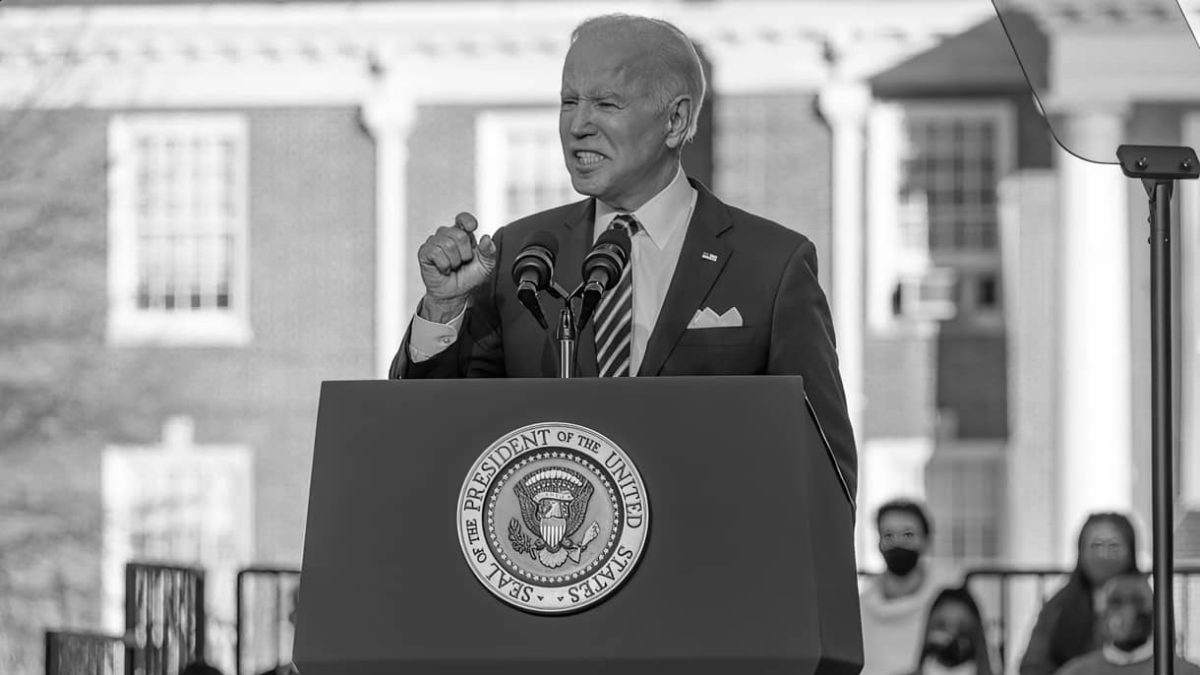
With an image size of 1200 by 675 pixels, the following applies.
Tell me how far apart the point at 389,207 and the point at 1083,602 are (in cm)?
1659

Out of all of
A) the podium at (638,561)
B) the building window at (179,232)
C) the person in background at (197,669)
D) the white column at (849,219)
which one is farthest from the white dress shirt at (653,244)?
the building window at (179,232)

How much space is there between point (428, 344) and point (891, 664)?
19.6 feet

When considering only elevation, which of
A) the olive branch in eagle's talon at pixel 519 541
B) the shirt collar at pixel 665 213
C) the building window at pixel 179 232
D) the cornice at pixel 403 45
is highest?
the cornice at pixel 403 45

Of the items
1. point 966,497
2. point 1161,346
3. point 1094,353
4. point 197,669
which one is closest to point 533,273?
point 1161,346

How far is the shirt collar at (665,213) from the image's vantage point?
361cm

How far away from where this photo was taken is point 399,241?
23.9 m

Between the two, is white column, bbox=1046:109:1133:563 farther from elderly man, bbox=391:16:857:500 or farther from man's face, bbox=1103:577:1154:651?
elderly man, bbox=391:16:857:500

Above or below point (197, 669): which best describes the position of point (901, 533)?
above

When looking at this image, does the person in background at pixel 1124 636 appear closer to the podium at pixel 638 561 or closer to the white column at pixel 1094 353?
the podium at pixel 638 561

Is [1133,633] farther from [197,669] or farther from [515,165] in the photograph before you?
[515,165]

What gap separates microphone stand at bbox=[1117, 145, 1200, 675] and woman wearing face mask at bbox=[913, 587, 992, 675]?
16.1 feet

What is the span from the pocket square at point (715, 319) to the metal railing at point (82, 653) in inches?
173

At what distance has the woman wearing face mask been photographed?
830 cm

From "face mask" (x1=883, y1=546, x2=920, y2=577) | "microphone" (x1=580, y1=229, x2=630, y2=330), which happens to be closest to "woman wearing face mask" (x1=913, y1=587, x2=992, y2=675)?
"face mask" (x1=883, y1=546, x2=920, y2=577)
